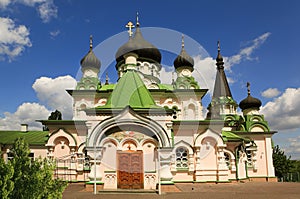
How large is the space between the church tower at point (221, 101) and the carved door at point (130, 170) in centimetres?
1494

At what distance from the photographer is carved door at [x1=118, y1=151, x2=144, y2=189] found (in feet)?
40.7

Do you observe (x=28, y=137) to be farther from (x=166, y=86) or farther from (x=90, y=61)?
(x=166, y=86)

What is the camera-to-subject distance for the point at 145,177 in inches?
491

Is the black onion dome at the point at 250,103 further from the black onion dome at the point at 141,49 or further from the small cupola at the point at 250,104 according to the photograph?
the black onion dome at the point at 141,49

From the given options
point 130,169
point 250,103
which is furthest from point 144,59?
point 130,169

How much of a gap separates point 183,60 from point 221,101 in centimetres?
689

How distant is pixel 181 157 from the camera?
15.9 m

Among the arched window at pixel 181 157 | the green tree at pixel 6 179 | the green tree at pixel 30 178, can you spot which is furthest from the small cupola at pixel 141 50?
the green tree at pixel 6 179

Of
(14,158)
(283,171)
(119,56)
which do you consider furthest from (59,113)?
(14,158)

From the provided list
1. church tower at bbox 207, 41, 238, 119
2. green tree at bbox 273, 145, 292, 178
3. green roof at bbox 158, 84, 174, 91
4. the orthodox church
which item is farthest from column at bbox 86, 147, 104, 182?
green tree at bbox 273, 145, 292, 178

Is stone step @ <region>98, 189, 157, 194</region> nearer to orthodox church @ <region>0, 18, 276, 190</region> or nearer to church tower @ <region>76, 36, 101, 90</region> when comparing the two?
orthodox church @ <region>0, 18, 276, 190</region>

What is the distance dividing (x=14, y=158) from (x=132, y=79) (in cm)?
971

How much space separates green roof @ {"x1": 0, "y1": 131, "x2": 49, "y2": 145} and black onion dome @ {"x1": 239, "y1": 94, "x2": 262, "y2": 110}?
51.5 feet

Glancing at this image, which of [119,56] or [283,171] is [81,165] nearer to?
[119,56]
